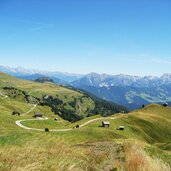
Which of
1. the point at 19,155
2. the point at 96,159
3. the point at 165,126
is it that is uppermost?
the point at 19,155

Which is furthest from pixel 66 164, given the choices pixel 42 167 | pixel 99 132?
pixel 99 132

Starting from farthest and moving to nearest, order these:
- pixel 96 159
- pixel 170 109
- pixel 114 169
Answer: pixel 170 109
pixel 96 159
pixel 114 169

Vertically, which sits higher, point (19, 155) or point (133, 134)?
point (19, 155)

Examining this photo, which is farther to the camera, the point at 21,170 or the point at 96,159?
the point at 96,159

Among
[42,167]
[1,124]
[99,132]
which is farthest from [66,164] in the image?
[1,124]

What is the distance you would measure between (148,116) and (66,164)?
526 ft

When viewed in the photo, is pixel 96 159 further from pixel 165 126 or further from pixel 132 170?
pixel 165 126

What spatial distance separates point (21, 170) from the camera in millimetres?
9523

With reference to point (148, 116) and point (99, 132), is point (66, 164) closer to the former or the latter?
point (99, 132)

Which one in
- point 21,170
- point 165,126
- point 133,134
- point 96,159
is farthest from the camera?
point 165,126

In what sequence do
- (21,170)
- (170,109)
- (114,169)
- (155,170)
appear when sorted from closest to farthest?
1. (21,170)
2. (155,170)
3. (114,169)
4. (170,109)

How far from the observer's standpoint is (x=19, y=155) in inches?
491

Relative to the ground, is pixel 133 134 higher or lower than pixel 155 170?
lower

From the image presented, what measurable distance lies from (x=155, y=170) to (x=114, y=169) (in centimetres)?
232
